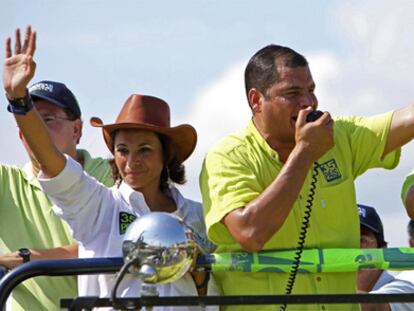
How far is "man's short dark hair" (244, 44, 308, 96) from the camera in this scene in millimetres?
5582

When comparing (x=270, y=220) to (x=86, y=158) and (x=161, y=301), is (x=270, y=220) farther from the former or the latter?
(x=86, y=158)

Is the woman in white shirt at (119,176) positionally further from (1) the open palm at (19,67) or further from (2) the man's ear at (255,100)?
(2) the man's ear at (255,100)

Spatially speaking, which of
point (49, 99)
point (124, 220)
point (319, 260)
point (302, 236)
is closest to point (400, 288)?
point (302, 236)

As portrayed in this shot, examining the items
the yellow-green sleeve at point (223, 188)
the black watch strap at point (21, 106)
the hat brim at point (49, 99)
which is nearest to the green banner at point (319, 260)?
the yellow-green sleeve at point (223, 188)

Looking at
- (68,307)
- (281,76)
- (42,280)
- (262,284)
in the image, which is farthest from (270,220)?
(42,280)

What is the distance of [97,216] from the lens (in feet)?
17.6

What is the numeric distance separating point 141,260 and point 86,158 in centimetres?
317

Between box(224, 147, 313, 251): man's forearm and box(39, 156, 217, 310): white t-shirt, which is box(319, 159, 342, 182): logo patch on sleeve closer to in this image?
box(224, 147, 313, 251): man's forearm

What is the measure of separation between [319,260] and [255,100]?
1.00 meters

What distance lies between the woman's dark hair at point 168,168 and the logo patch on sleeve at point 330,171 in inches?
32.1

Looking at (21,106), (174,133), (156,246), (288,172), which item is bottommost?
(156,246)

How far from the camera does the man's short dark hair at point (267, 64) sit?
18.3ft

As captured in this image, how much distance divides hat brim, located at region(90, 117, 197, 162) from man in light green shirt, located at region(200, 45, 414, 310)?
325 mm

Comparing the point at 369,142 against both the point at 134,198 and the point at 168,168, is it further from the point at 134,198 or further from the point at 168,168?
the point at 134,198
